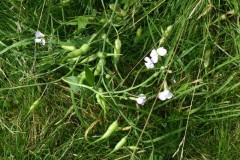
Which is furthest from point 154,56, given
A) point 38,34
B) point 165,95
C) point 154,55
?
point 38,34

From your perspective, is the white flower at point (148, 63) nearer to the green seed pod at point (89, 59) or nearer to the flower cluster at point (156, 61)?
the flower cluster at point (156, 61)

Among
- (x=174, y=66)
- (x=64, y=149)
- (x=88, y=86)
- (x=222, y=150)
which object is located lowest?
(x=222, y=150)

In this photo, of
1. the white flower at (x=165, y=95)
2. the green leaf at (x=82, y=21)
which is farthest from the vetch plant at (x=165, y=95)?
the green leaf at (x=82, y=21)

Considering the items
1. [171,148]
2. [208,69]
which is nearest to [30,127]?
[171,148]

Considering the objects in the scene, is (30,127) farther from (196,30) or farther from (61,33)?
(196,30)

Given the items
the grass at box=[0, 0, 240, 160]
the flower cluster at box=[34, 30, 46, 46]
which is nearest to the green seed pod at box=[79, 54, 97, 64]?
the grass at box=[0, 0, 240, 160]
